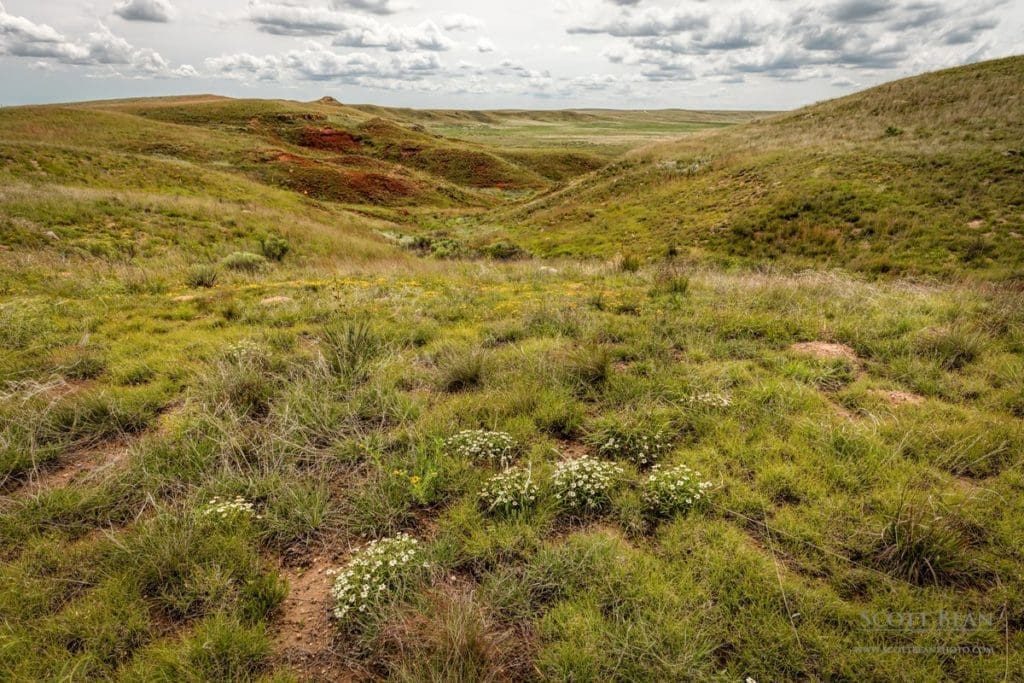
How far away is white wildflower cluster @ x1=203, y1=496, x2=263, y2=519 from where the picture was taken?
130 inches

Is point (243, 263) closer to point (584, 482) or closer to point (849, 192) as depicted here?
point (584, 482)

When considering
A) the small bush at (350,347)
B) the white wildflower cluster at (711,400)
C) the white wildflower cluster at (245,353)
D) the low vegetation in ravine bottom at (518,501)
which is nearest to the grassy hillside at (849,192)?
the low vegetation in ravine bottom at (518,501)

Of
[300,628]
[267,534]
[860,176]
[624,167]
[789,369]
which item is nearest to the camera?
[300,628]

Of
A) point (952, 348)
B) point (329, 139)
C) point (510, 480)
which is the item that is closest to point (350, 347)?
point (510, 480)

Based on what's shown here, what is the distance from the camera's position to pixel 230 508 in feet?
11.2

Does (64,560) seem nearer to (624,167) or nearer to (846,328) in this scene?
(846,328)

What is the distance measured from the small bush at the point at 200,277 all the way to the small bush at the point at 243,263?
8.02 ft

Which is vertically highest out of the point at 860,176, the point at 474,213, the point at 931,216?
the point at 860,176

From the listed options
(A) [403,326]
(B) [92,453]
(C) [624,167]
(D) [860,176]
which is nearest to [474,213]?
(C) [624,167]

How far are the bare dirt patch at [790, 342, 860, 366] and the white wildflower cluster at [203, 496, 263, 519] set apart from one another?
6185 millimetres

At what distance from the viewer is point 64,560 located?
2.96m

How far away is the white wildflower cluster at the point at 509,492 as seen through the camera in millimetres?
3436

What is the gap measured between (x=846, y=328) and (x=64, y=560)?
831 cm

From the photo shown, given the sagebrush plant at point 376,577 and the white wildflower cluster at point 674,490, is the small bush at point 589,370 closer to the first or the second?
the white wildflower cluster at point 674,490
